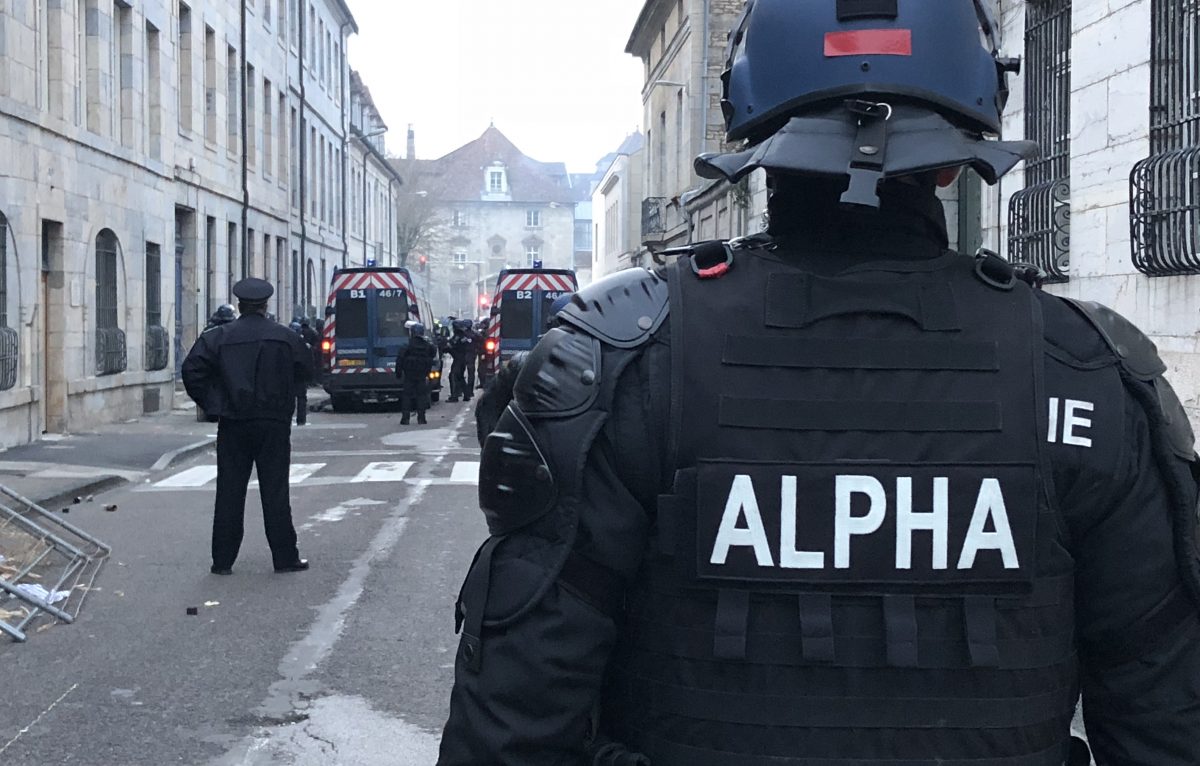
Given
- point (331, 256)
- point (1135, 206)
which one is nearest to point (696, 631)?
point (1135, 206)

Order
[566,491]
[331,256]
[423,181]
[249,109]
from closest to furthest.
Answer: [566,491], [249,109], [331,256], [423,181]

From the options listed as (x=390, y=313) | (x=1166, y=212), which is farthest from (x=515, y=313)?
(x=1166, y=212)

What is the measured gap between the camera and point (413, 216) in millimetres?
82188

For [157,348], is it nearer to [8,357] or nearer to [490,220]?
[8,357]

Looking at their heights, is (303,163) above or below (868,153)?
above

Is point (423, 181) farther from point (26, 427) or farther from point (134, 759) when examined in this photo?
point (134, 759)

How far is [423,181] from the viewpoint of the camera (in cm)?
9788

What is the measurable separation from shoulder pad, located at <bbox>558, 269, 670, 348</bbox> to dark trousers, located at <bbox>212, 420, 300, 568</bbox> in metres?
7.35

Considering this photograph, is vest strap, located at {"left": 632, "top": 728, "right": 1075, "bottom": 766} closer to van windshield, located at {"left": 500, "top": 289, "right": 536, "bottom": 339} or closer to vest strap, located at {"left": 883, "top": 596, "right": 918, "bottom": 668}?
vest strap, located at {"left": 883, "top": 596, "right": 918, "bottom": 668}

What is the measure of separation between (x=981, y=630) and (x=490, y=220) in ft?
349

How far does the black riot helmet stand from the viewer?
1867mm

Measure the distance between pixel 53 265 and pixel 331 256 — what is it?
31.4 m

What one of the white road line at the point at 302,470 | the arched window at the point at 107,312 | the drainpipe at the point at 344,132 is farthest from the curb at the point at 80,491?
the drainpipe at the point at 344,132

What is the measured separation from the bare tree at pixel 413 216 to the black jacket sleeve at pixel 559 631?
76303 millimetres
